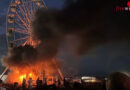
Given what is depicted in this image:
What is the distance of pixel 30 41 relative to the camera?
24.9m

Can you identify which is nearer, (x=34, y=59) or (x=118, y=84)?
(x=118, y=84)

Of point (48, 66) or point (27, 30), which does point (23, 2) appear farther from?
point (48, 66)

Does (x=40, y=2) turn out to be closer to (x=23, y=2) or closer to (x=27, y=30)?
(x=23, y=2)

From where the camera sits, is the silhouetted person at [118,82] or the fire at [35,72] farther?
the fire at [35,72]

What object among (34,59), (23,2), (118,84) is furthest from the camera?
(23,2)

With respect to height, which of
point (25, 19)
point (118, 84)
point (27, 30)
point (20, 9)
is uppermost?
point (20, 9)

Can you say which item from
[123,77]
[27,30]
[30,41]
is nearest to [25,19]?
[27,30]

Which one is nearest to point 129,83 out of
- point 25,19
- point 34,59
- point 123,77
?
point 123,77

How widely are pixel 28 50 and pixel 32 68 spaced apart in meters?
2.81

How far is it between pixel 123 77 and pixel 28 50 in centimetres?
2037

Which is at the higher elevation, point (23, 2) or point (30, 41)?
point (23, 2)

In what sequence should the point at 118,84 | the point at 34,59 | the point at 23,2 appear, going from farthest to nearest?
the point at 23,2
the point at 34,59
the point at 118,84

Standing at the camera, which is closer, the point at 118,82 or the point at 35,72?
the point at 118,82

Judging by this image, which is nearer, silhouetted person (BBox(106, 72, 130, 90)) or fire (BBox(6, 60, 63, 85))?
silhouetted person (BBox(106, 72, 130, 90))
